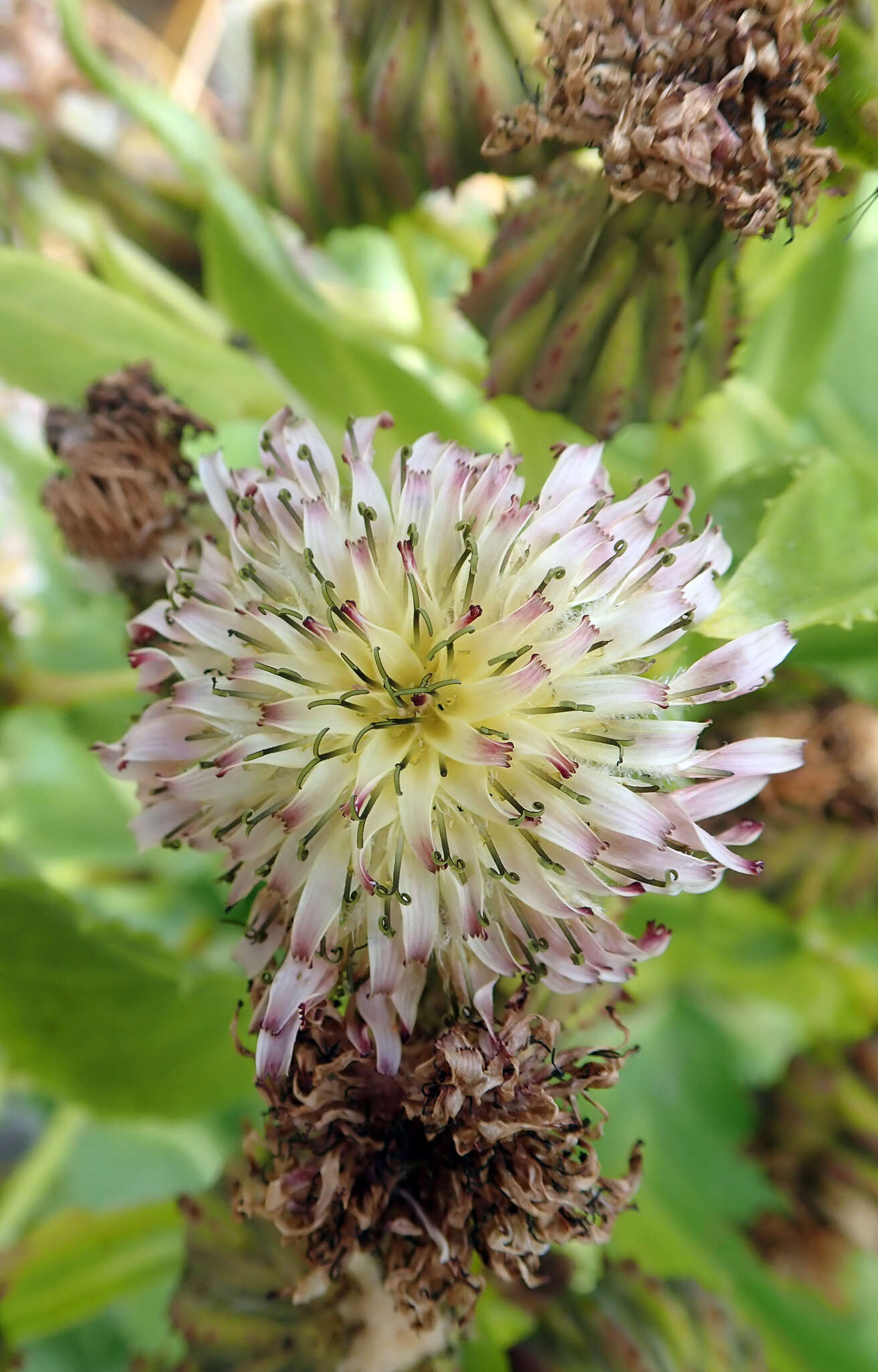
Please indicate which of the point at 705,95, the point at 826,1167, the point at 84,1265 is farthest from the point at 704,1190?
the point at 705,95

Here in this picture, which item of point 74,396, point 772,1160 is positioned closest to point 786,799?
point 772,1160

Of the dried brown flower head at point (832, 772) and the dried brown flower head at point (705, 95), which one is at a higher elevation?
the dried brown flower head at point (705, 95)

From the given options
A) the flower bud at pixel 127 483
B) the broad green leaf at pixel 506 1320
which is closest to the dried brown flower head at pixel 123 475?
the flower bud at pixel 127 483

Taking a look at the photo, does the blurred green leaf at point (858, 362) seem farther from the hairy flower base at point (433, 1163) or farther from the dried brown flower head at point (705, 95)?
the hairy flower base at point (433, 1163)

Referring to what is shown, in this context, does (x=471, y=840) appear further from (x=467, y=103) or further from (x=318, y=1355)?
(x=467, y=103)

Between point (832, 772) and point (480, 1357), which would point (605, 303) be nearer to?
point (832, 772)

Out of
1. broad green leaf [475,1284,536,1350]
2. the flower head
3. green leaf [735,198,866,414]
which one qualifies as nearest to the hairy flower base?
the flower head

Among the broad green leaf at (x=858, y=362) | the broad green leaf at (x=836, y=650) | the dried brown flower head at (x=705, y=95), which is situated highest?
the broad green leaf at (x=858, y=362)
